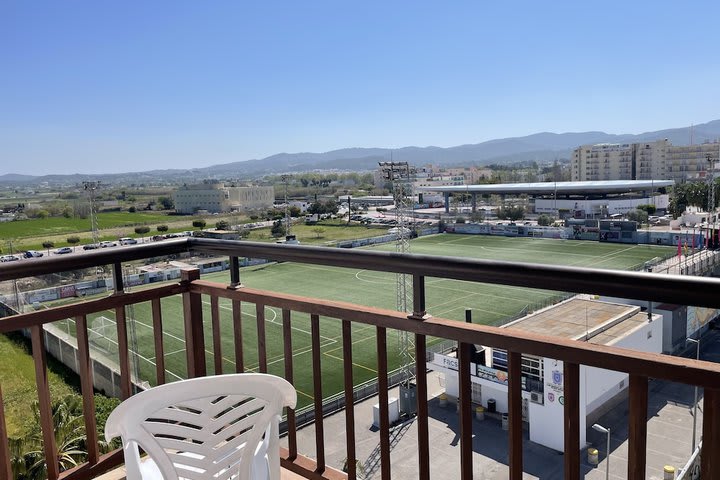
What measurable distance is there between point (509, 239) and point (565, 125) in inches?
A: 4935

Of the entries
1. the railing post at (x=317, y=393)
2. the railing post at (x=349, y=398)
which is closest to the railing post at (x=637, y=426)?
the railing post at (x=349, y=398)

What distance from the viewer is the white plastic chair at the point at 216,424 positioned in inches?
45.0

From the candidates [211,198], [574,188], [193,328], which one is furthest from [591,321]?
[574,188]

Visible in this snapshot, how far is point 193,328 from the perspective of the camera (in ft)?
6.62

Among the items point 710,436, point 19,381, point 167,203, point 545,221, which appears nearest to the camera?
point 710,436

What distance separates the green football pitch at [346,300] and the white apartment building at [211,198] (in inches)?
168

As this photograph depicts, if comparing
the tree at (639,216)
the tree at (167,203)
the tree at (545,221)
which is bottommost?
the tree at (545,221)

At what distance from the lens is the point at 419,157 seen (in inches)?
4437

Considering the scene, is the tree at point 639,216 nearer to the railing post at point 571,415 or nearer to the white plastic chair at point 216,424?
the railing post at point 571,415

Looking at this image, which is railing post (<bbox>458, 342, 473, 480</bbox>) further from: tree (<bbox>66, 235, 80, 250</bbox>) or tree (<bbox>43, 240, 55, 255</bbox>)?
tree (<bbox>43, 240, 55, 255</bbox>)

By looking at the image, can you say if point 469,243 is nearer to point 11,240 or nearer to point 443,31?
point 443,31

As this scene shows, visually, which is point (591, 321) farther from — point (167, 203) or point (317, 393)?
point (167, 203)

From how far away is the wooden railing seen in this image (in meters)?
0.93

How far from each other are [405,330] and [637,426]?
1.76ft
